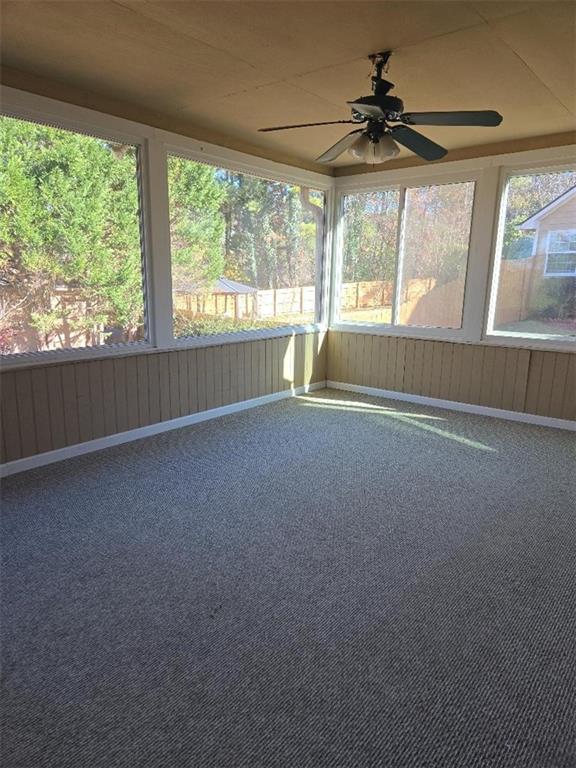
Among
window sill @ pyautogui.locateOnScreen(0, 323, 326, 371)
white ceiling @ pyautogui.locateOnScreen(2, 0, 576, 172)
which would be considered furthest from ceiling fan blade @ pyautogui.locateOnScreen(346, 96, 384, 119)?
window sill @ pyautogui.locateOnScreen(0, 323, 326, 371)

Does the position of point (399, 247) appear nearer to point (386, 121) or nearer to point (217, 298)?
point (217, 298)

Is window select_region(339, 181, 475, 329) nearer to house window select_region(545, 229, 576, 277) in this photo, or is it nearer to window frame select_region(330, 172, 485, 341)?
window frame select_region(330, 172, 485, 341)

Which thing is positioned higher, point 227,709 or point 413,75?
point 413,75

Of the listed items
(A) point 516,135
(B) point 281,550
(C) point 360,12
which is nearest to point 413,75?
(C) point 360,12

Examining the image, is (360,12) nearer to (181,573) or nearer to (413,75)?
(413,75)

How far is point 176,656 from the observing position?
5.91ft

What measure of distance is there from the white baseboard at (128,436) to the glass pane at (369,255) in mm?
1318

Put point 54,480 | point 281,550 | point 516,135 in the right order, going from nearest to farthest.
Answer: point 281,550, point 54,480, point 516,135

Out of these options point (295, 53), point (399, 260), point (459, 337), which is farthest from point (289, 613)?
point (399, 260)

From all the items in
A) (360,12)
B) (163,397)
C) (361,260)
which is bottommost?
(163,397)

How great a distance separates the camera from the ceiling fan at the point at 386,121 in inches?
99.0

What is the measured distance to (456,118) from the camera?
255 cm

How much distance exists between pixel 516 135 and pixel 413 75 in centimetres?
187

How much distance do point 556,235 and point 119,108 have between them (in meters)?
3.87
